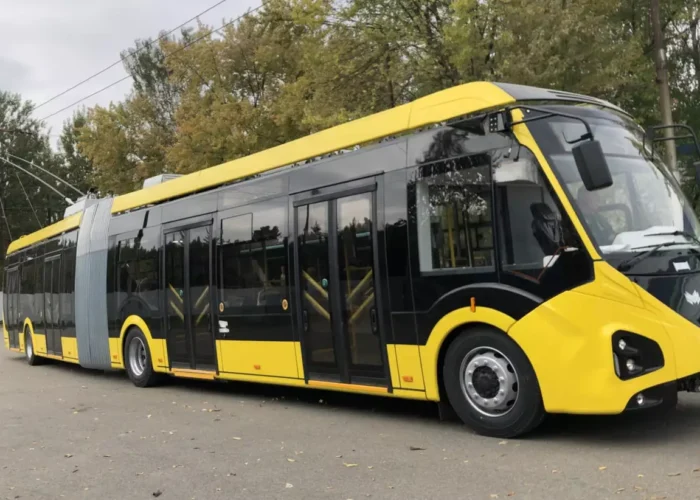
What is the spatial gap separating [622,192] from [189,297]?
6.70 metres

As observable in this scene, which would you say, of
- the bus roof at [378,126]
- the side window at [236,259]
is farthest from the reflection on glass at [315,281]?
the side window at [236,259]

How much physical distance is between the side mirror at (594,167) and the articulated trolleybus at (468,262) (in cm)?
2

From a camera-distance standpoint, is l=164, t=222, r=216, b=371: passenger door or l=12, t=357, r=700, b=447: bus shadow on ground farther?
l=164, t=222, r=216, b=371: passenger door

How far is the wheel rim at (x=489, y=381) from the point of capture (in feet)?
19.9

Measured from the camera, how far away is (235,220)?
31.2 ft

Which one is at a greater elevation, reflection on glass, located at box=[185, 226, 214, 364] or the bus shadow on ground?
reflection on glass, located at box=[185, 226, 214, 364]

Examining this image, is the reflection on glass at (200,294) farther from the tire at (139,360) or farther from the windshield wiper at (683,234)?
the windshield wiper at (683,234)

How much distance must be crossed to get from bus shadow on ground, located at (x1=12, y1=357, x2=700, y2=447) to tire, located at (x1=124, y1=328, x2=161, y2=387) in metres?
1.25

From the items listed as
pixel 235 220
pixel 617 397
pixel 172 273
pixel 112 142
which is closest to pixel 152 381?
pixel 172 273

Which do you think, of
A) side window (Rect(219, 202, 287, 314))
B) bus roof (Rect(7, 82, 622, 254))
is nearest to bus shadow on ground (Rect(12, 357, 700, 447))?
side window (Rect(219, 202, 287, 314))

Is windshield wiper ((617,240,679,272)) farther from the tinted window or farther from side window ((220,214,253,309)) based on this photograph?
the tinted window

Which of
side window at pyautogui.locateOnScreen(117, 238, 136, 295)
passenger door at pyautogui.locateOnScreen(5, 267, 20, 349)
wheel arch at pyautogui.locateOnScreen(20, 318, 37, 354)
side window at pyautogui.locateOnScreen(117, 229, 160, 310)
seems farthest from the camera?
passenger door at pyautogui.locateOnScreen(5, 267, 20, 349)

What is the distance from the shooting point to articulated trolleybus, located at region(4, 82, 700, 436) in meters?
5.52

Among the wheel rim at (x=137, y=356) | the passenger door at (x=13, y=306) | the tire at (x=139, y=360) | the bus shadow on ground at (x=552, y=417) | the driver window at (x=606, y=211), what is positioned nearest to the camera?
the driver window at (x=606, y=211)
